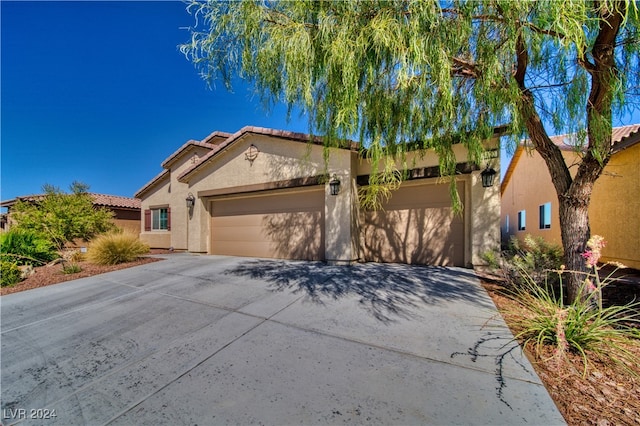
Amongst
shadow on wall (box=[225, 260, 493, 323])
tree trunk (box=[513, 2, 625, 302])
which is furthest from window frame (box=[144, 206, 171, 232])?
tree trunk (box=[513, 2, 625, 302])

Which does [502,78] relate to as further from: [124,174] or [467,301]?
[124,174]

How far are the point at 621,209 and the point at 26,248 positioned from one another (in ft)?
61.1

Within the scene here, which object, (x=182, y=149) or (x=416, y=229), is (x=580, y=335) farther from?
(x=182, y=149)

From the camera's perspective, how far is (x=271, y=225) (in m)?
9.23

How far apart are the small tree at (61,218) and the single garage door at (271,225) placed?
594 centimetres

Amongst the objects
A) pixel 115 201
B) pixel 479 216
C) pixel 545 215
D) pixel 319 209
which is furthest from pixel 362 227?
pixel 115 201

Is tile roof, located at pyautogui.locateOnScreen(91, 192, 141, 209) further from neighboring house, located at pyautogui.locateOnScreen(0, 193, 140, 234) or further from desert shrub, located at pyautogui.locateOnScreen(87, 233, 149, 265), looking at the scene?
desert shrub, located at pyautogui.locateOnScreen(87, 233, 149, 265)

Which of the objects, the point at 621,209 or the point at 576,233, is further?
the point at 621,209

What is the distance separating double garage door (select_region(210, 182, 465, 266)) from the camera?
7.26 metres

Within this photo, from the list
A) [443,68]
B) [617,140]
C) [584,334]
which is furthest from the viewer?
[617,140]

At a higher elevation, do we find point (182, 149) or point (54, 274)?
point (182, 149)

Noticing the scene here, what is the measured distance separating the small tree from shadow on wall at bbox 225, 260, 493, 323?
9.12m

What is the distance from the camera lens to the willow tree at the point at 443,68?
2.78 meters

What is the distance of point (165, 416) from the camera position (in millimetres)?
1895
